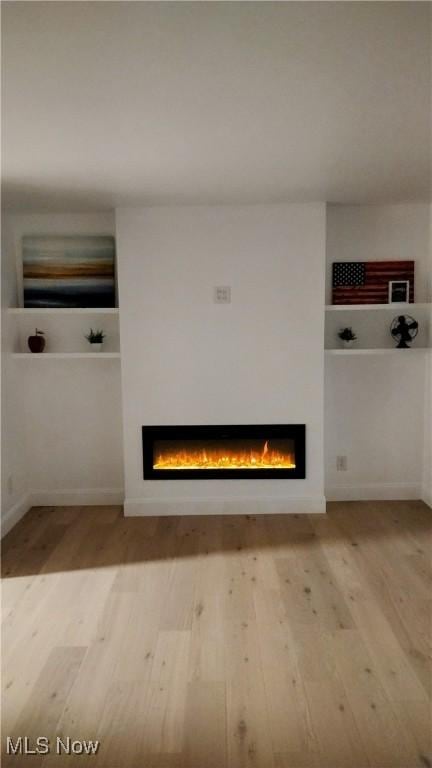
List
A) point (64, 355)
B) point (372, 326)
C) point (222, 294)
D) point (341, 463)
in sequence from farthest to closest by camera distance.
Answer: point (341, 463) → point (372, 326) → point (64, 355) → point (222, 294)

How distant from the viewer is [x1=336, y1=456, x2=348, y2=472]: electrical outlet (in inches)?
187

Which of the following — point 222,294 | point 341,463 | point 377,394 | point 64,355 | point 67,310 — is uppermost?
point 222,294

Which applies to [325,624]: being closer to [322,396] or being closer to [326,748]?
[326,748]

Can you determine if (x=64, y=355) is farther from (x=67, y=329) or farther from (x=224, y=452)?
(x=224, y=452)

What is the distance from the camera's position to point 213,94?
203cm

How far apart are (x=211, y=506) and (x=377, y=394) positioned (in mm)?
1613

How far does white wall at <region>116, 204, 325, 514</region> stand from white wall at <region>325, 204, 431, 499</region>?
1.08 feet

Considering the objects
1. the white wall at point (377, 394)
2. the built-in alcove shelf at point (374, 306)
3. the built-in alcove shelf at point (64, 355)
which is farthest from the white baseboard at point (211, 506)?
the built-in alcove shelf at point (374, 306)

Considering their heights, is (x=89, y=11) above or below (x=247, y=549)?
above

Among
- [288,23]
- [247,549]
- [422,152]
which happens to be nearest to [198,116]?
[288,23]

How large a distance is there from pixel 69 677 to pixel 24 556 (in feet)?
4.66

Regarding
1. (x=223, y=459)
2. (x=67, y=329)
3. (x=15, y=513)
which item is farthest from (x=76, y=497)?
(x=67, y=329)

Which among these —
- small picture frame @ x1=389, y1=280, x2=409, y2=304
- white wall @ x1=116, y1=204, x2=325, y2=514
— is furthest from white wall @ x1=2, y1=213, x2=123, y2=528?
small picture frame @ x1=389, y1=280, x2=409, y2=304

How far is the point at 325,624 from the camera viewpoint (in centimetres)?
292
